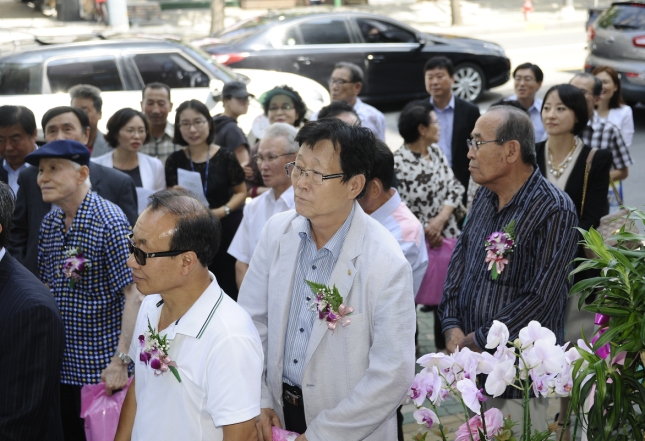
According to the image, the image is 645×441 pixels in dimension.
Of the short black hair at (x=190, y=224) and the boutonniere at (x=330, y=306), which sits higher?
the short black hair at (x=190, y=224)

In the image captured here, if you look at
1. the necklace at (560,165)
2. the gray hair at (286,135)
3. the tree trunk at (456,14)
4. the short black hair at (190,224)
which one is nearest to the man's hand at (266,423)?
the short black hair at (190,224)

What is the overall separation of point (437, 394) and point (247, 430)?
74 centimetres

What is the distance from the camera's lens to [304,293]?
307 centimetres

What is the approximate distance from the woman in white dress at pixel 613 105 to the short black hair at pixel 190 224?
5565 mm

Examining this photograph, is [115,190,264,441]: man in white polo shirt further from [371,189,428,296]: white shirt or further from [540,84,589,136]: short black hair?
[540,84,589,136]: short black hair

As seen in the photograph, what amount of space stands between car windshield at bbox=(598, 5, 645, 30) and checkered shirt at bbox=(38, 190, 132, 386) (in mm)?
10959

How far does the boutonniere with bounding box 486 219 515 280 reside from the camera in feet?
11.5

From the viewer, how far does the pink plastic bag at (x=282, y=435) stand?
9.62ft

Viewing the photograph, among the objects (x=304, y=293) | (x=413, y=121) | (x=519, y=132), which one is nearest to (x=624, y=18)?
(x=413, y=121)

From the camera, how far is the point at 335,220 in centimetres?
306

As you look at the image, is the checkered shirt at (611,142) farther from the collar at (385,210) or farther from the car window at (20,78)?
the car window at (20,78)

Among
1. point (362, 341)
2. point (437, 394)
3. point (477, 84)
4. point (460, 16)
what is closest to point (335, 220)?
point (362, 341)

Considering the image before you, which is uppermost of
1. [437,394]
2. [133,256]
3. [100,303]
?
[133,256]

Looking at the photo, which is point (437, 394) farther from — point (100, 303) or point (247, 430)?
point (100, 303)
